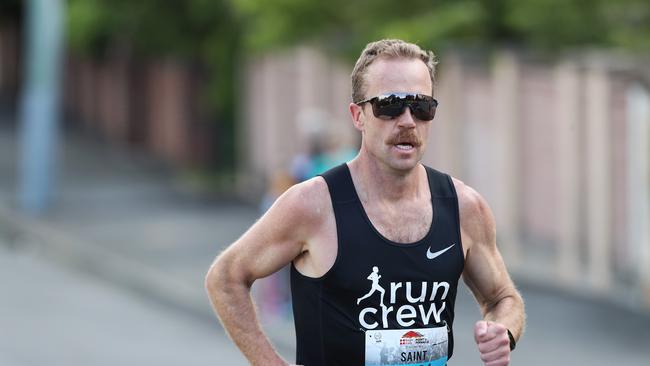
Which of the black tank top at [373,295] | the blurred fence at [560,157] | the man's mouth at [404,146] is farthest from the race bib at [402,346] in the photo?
the blurred fence at [560,157]

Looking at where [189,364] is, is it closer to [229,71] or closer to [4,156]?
[229,71]

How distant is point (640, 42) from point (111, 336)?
17.5 feet

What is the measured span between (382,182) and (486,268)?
16.6 inches

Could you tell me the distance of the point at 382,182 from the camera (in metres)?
4.36

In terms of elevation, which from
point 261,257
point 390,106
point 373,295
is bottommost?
point 373,295

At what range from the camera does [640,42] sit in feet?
44.8

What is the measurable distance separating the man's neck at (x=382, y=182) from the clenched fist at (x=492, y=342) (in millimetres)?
444

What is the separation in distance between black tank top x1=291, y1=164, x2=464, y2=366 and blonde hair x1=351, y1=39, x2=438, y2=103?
27 cm

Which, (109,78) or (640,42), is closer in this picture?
(640,42)

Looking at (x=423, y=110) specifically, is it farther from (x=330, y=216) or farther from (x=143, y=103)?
(x=143, y=103)

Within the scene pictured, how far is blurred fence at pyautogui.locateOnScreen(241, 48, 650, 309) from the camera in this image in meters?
12.8

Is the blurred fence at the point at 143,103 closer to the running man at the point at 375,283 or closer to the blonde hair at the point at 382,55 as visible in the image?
the blonde hair at the point at 382,55

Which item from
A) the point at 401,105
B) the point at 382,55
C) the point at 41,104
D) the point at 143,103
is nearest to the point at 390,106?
the point at 401,105

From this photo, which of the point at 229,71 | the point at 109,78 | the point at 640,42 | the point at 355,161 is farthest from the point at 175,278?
the point at 109,78
